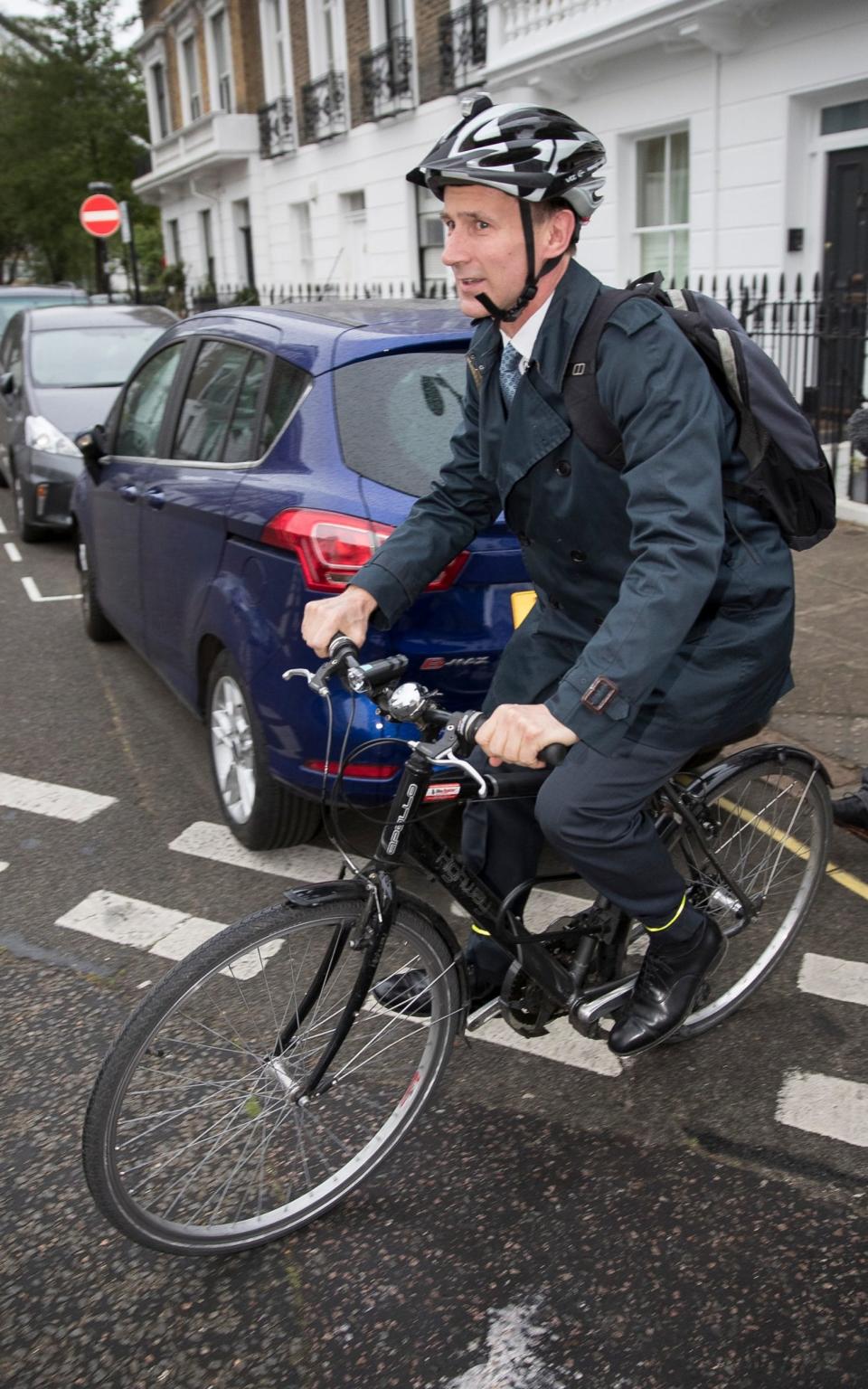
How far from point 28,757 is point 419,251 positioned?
16.5m

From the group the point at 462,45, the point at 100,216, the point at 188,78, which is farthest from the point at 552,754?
the point at 188,78

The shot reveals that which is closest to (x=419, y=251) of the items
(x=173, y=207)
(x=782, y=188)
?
(x=782, y=188)

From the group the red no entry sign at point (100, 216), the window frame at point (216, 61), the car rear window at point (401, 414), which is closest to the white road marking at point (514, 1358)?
the car rear window at point (401, 414)

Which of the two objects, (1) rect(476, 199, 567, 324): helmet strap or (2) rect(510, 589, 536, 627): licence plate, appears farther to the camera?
(2) rect(510, 589, 536, 627): licence plate

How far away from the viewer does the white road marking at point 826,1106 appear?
2691mm

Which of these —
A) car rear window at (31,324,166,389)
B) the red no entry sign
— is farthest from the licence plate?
the red no entry sign

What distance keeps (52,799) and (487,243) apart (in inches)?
124

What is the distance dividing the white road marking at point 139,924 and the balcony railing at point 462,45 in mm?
15957

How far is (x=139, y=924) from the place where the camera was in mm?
3703

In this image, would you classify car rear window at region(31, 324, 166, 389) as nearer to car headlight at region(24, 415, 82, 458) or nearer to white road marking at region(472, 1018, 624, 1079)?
car headlight at region(24, 415, 82, 458)

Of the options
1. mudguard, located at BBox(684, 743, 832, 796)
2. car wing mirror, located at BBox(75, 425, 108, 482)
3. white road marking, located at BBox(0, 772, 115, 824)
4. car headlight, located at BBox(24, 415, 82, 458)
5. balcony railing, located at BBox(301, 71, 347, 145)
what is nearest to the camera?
mudguard, located at BBox(684, 743, 832, 796)

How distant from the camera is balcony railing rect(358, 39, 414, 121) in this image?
18969 millimetres

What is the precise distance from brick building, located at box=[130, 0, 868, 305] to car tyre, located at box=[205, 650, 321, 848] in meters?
8.04

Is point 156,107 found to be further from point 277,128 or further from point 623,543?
point 623,543
